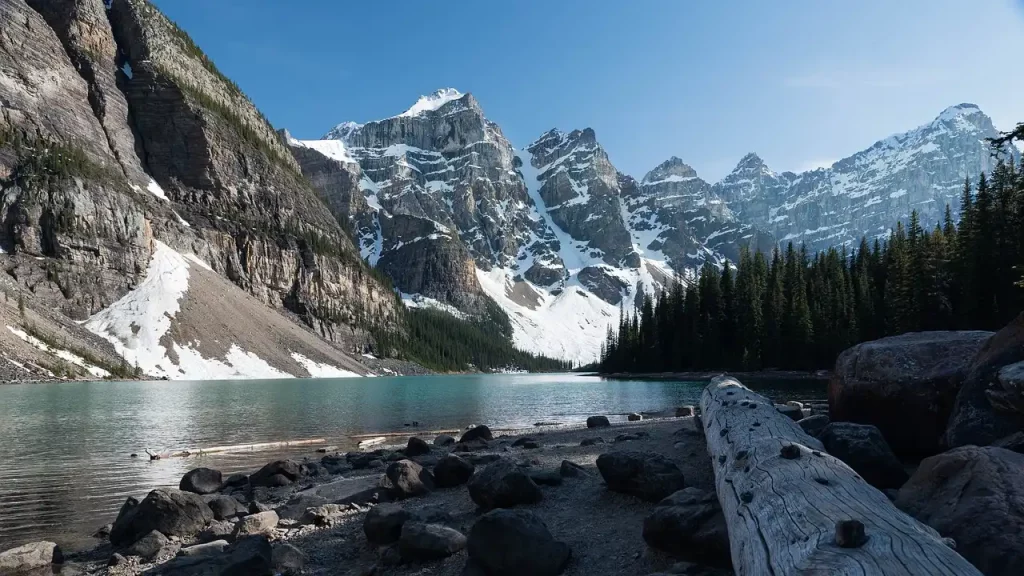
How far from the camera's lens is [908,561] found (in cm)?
381

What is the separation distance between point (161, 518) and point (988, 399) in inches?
582

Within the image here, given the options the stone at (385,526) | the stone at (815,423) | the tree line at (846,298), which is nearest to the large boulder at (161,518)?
the stone at (385,526)

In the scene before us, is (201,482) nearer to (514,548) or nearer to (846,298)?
(514,548)

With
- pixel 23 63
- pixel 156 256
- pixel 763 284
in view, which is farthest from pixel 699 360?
pixel 23 63

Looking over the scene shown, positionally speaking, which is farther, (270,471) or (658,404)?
(658,404)

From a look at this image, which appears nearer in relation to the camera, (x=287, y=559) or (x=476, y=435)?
(x=287, y=559)


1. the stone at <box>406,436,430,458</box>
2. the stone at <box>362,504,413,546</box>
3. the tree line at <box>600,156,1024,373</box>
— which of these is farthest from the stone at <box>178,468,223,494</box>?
the tree line at <box>600,156,1024,373</box>

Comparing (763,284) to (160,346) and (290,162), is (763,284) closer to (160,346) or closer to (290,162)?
(160,346)

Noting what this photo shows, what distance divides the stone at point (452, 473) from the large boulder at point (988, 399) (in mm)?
9196

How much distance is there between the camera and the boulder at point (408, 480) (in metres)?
12.6

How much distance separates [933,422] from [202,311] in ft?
379

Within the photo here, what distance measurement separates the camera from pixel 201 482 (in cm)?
1576

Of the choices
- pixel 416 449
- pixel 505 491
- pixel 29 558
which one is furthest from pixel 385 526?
pixel 416 449

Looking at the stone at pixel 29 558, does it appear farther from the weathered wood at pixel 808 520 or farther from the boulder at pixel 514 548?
the weathered wood at pixel 808 520
